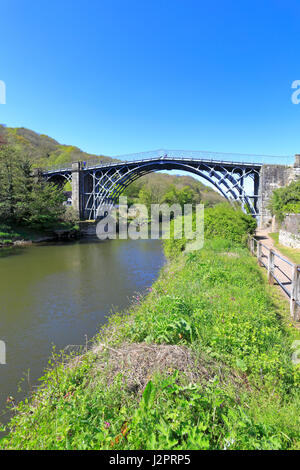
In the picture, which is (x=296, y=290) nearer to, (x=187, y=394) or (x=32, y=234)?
(x=187, y=394)

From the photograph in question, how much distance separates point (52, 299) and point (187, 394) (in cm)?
730

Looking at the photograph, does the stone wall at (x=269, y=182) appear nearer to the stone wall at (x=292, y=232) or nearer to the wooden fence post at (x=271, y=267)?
the stone wall at (x=292, y=232)

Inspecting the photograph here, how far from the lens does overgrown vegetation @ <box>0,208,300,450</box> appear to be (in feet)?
6.43

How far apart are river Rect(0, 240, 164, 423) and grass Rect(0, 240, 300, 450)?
1.74 metres

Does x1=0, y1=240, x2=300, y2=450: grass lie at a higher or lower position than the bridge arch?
lower

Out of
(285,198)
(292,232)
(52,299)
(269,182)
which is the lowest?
(52,299)

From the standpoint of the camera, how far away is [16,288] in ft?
32.2

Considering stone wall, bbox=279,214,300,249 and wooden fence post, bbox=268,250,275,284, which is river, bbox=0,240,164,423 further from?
stone wall, bbox=279,214,300,249

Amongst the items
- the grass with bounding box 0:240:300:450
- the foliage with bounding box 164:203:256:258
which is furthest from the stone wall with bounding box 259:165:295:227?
the grass with bounding box 0:240:300:450

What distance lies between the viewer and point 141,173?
1305 inches

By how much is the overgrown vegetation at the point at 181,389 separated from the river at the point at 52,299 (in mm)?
1681

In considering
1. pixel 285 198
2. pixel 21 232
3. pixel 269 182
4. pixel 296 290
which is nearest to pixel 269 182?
pixel 269 182
